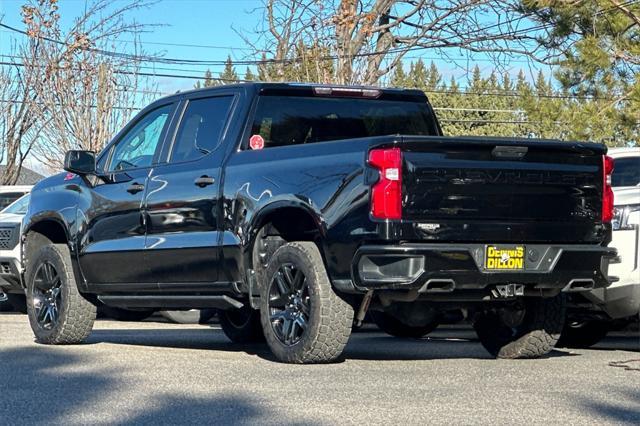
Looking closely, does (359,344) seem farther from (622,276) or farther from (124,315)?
(124,315)

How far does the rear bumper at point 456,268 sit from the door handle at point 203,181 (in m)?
1.72

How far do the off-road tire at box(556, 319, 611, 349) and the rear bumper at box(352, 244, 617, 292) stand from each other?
7.10 feet

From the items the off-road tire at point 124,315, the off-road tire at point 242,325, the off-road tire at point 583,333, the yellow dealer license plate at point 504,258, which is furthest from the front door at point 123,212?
the off-road tire at point 124,315

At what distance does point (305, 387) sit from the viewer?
7.51 metres

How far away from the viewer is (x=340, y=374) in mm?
8203

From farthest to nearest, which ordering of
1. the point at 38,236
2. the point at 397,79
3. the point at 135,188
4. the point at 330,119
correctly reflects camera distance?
the point at 397,79, the point at 38,236, the point at 135,188, the point at 330,119

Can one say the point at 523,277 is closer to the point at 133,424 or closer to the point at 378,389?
the point at 378,389

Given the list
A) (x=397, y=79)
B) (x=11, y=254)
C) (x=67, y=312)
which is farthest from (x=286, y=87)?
(x=397, y=79)

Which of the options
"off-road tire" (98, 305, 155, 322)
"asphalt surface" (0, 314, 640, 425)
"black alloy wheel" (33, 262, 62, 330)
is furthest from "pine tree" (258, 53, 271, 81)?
"asphalt surface" (0, 314, 640, 425)

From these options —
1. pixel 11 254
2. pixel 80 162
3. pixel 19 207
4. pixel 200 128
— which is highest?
pixel 200 128

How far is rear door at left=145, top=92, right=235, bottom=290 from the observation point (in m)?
9.46

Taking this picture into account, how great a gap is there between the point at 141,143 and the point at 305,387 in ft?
12.2

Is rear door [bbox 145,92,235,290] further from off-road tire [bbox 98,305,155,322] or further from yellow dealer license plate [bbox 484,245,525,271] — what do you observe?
off-road tire [bbox 98,305,155,322]

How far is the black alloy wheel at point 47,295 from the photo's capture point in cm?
1082
